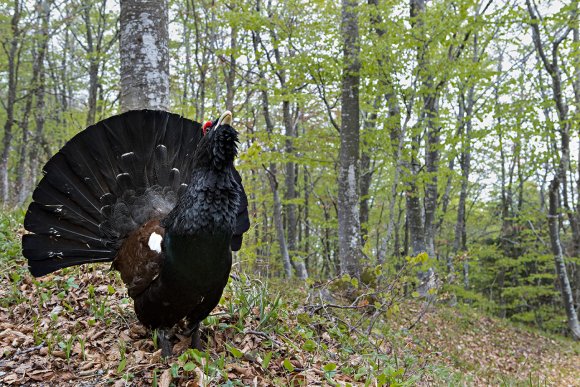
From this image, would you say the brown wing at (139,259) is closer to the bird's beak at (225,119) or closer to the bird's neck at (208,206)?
the bird's neck at (208,206)

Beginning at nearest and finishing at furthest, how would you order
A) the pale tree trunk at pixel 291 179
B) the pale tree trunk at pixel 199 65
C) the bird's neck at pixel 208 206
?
1. the bird's neck at pixel 208 206
2. the pale tree trunk at pixel 199 65
3. the pale tree trunk at pixel 291 179

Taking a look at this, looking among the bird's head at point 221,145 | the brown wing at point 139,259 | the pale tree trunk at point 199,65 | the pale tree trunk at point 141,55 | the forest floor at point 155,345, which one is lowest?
the forest floor at point 155,345

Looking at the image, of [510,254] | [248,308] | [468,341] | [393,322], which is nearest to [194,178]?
[248,308]

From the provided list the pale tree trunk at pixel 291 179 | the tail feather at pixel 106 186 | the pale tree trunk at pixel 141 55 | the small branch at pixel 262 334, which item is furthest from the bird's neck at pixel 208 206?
the pale tree trunk at pixel 291 179

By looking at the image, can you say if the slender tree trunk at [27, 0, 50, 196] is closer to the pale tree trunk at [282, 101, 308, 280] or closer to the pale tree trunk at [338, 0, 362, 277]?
the pale tree trunk at [282, 101, 308, 280]

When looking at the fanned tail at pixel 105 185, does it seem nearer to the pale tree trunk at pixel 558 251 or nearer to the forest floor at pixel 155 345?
the forest floor at pixel 155 345

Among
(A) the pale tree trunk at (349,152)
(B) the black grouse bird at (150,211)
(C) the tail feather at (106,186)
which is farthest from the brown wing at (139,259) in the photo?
(A) the pale tree trunk at (349,152)

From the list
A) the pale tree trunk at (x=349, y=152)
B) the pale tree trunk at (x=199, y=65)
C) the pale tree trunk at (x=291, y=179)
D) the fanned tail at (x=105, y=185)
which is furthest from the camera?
the pale tree trunk at (x=291, y=179)

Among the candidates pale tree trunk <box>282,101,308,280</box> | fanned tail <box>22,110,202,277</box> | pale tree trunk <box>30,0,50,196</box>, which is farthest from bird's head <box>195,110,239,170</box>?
pale tree trunk <box>30,0,50,196</box>

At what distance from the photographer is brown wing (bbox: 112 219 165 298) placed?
305 cm

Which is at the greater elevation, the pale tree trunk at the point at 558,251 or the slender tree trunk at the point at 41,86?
the slender tree trunk at the point at 41,86

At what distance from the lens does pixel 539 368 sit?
920 centimetres

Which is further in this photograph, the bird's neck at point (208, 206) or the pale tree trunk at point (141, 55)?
the pale tree trunk at point (141, 55)

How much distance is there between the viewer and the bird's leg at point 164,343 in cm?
322
